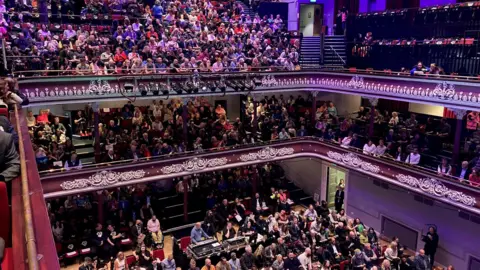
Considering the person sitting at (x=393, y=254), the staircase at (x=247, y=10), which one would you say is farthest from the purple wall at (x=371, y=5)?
the person sitting at (x=393, y=254)

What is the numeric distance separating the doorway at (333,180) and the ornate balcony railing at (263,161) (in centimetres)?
240

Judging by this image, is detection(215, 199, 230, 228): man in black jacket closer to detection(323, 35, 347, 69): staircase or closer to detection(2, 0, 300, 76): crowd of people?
detection(2, 0, 300, 76): crowd of people

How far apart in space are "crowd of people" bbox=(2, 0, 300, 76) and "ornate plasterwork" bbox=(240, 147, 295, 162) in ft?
11.6

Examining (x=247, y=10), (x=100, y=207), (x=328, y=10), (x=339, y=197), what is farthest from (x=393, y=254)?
(x=247, y=10)

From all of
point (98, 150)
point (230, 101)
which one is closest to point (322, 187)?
point (230, 101)

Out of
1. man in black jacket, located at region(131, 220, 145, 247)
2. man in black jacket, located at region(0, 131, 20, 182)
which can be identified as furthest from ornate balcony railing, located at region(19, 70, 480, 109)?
man in black jacket, located at region(0, 131, 20, 182)

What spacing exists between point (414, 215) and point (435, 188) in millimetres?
2921

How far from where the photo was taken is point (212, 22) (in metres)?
19.4

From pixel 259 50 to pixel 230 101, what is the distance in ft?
14.9

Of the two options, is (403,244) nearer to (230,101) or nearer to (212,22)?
(230,101)

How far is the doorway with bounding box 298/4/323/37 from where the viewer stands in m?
25.0

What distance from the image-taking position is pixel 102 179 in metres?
14.1

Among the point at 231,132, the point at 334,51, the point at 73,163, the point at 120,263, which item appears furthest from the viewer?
the point at 334,51

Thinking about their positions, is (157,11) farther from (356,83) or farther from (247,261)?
(247,261)
